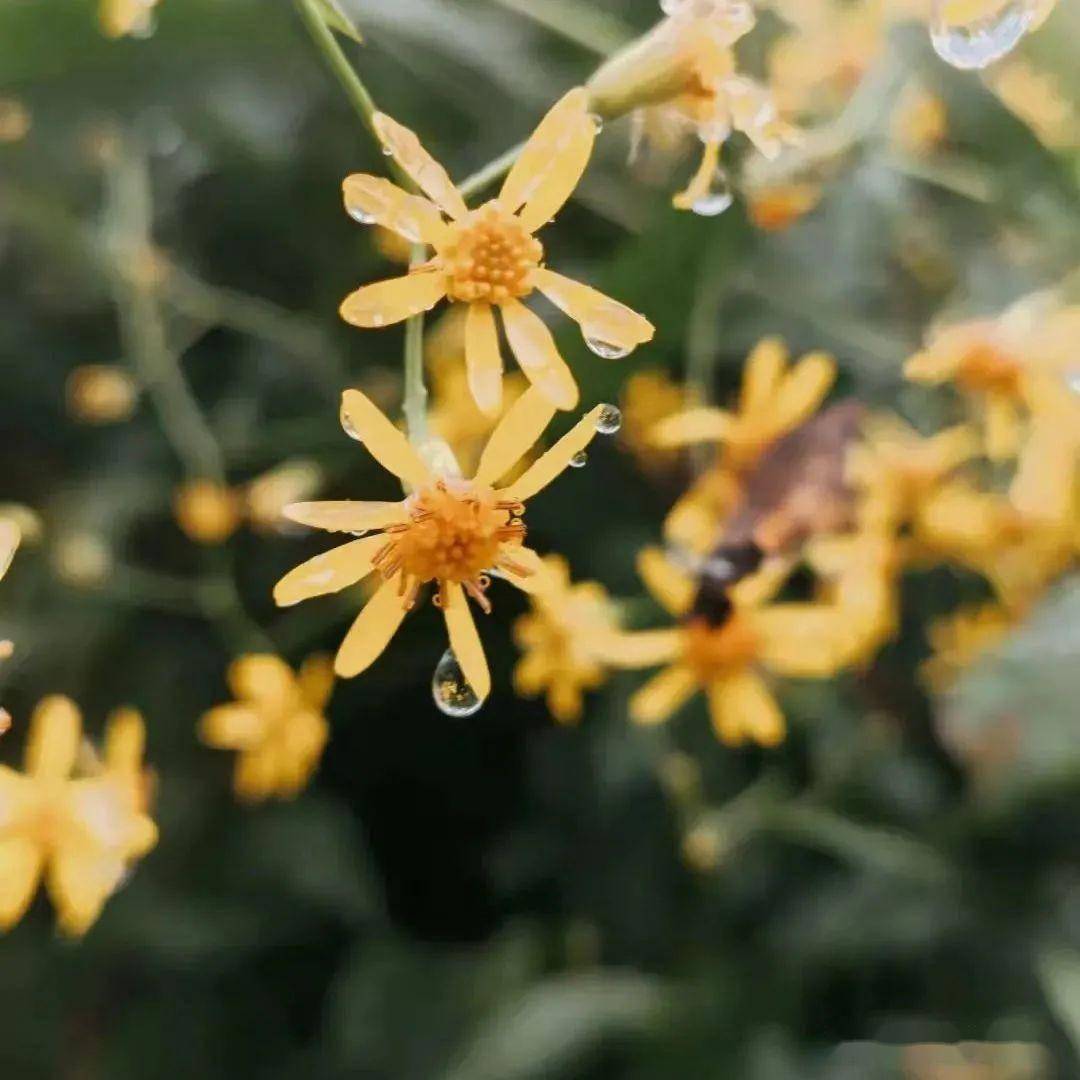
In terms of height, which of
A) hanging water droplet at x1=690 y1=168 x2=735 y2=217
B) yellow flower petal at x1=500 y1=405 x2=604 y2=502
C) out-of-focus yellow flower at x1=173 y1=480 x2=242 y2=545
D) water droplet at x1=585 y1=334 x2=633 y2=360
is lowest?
yellow flower petal at x1=500 y1=405 x2=604 y2=502

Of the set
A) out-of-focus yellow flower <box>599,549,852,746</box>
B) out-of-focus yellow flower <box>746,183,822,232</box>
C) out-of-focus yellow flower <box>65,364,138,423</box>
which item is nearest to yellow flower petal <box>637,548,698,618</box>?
out-of-focus yellow flower <box>599,549,852,746</box>

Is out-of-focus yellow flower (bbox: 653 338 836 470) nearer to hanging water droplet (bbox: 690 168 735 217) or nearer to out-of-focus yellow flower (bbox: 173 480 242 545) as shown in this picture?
hanging water droplet (bbox: 690 168 735 217)

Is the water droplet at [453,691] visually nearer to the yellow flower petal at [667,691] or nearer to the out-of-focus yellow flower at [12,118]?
the yellow flower petal at [667,691]

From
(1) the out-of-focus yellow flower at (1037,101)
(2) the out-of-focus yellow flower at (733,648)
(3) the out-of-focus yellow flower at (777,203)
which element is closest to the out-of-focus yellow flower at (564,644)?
(2) the out-of-focus yellow flower at (733,648)

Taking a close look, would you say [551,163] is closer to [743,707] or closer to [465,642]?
[465,642]

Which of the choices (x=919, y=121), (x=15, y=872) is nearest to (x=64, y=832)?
(x=15, y=872)

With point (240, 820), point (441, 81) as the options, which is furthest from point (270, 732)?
point (441, 81)
